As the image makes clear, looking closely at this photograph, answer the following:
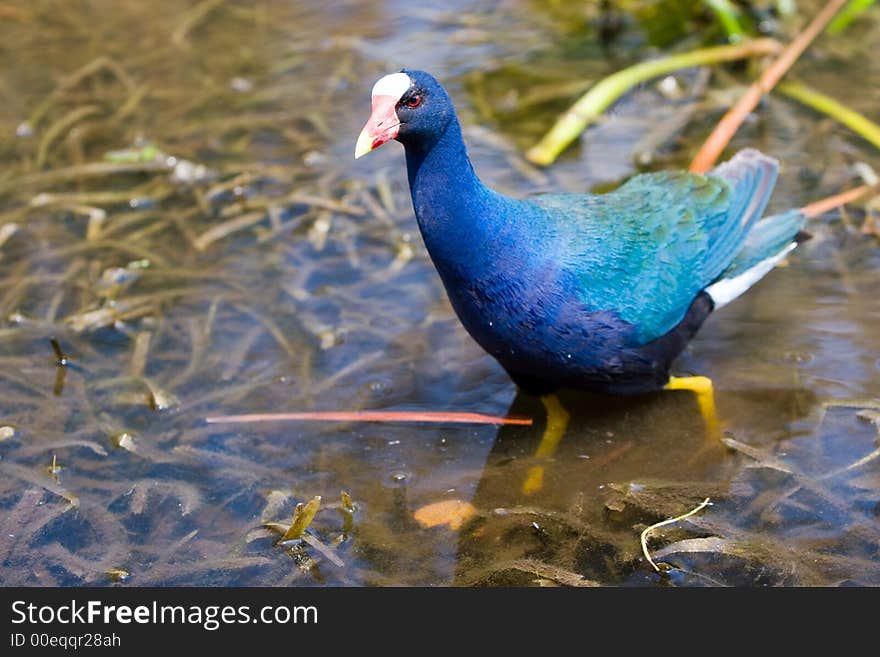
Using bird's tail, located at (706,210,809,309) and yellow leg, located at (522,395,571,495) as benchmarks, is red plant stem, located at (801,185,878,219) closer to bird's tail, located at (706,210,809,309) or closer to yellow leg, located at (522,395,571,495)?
bird's tail, located at (706,210,809,309)

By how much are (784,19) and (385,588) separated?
13.5 ft

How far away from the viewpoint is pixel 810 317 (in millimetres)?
4645

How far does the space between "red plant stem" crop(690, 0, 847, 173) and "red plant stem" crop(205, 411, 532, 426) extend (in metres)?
1.62

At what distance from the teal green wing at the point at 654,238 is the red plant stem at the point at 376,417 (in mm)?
701

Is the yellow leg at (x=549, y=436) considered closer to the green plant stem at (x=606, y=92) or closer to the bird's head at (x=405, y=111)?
the bird's head at (x=405, y=111)

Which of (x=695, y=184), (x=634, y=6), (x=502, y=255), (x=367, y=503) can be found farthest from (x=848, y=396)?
(x=634, y=6)

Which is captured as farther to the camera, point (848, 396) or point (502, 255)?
point (848, 396)

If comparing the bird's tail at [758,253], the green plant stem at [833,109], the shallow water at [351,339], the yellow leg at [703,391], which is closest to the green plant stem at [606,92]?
the shallow water at [351,339]

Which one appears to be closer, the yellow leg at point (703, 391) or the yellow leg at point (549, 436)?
the yellow leg at point (549, 436)

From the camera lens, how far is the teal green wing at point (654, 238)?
3.85 m

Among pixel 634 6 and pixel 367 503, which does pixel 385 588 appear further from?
pixel 634 6

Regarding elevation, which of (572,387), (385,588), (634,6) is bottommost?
(385,588)

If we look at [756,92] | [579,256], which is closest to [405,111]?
[579,256]

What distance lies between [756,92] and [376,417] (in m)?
2.65
